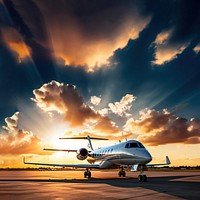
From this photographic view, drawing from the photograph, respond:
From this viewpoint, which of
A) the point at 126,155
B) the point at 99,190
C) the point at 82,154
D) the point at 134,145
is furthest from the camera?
the point at 82,154

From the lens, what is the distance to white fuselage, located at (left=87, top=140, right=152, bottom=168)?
22.9m

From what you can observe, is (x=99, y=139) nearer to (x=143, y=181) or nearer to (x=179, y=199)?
(x=143, y=181)

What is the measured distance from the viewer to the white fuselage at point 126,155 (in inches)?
902

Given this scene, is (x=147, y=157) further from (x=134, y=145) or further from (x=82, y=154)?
(x=82, y=154)

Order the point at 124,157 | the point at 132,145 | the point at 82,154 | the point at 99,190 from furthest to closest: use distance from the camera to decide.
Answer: the point at 82,154 < the point at 124,157 < the point at 132,145 < the point at 99,190

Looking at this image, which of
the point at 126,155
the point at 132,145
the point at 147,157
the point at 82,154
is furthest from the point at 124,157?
the point at 82,154

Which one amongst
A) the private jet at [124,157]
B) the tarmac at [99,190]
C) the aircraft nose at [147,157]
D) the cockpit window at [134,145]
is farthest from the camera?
the cockpit window at [134,145]

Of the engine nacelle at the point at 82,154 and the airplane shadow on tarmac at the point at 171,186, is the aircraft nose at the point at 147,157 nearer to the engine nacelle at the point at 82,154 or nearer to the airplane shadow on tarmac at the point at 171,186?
the airplane shadow on tarmac at the point at 171,186

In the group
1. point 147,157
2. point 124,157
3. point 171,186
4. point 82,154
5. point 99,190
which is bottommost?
point 99,190

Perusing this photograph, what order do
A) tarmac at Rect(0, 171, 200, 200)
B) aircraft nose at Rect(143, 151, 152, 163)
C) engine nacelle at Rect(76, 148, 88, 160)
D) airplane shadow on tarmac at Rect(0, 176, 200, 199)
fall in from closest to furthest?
tarmac at Rect(0, 171, 200, 200) → airplane shadow on tarmac at Rect(0, 176, 200, 199) → aircraft nose at Rect(143, 151, 152, 163) → engine nacelle at Rect(76, 148, 88, 160)

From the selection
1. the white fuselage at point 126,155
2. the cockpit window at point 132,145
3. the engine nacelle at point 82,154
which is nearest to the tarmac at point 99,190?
the white fuselage at point 126,155

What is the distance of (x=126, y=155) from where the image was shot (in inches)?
1001

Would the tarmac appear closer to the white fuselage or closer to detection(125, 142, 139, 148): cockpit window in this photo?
the white fuselage

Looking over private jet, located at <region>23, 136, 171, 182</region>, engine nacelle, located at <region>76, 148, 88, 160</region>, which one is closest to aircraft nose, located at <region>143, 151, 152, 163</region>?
private jet, located at <region>23, 136, 171, 182</region>
